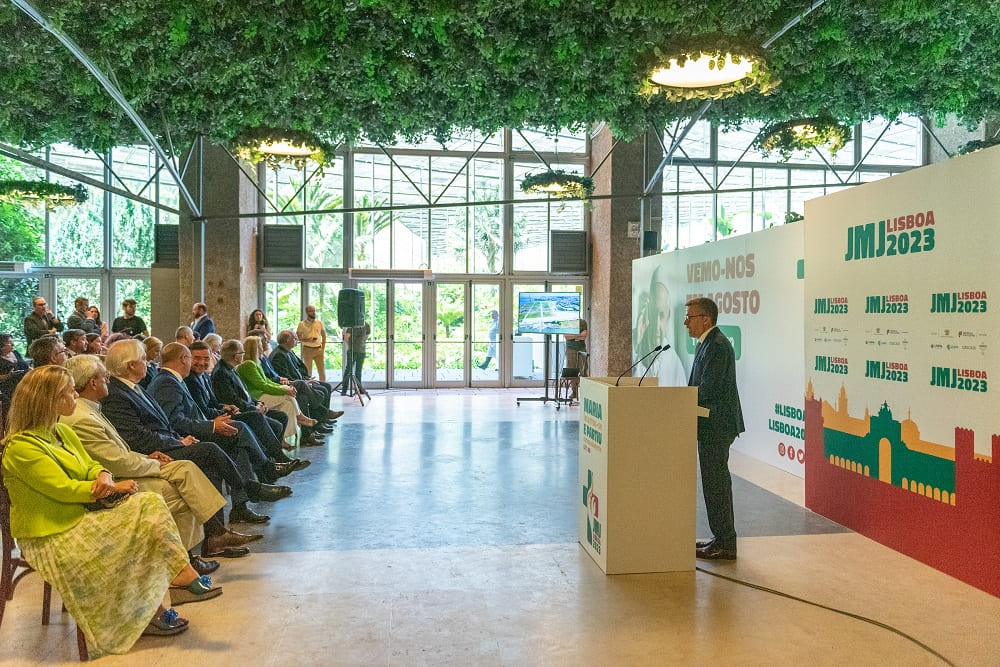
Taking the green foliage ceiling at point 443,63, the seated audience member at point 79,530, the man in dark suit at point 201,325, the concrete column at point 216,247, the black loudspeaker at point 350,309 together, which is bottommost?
the seated audience member at point 79,530

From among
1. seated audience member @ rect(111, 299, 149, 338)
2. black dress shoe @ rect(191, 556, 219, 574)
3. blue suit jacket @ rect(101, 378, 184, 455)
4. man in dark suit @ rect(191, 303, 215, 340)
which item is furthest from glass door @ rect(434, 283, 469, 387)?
black dress shoe @ rect(191, 556, 219, 574)

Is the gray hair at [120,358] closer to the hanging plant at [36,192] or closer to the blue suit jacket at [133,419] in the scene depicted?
the blue suit jacket at [133,419]

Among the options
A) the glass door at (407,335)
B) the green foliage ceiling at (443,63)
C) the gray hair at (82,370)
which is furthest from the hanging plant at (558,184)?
the gray hair at (82,370)

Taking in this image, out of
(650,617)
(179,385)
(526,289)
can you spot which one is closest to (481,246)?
(526,289)

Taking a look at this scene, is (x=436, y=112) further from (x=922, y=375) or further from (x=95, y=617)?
(x=95, y=617)

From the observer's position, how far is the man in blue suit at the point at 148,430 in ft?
14.0

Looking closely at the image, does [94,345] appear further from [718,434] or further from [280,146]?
[718,434]

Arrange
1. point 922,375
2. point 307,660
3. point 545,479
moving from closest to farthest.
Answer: point 307,660
point 922,375
point 545,479

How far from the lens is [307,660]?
123 inches

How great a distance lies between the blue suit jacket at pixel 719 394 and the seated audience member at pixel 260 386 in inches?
177

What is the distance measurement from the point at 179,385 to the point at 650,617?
3268 mm

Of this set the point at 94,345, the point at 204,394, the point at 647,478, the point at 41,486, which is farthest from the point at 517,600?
the point at 94,345

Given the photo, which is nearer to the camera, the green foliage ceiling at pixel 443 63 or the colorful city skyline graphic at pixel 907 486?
the colorful city skyline graphic at pixel 907 486

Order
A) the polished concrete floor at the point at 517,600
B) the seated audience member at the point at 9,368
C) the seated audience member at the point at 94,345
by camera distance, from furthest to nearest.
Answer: the seated audience member at the point at 94,345 → the seated audience member at the point at 9,368 → the polished concrete floor at the point at 517,600
